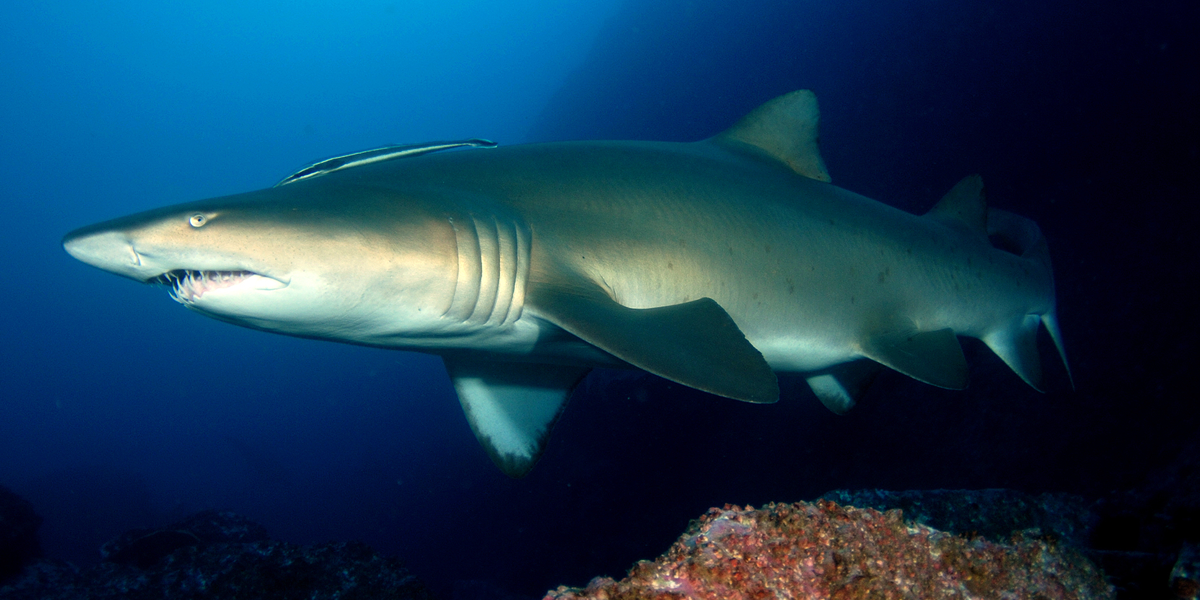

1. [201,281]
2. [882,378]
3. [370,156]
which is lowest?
[882,378]

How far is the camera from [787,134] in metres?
3.63

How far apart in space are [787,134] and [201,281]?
3.54 metres

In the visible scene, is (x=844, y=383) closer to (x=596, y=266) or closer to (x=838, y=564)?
(x=596, y=266)

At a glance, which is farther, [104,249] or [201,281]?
[201,281]

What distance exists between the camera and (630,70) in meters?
31.8

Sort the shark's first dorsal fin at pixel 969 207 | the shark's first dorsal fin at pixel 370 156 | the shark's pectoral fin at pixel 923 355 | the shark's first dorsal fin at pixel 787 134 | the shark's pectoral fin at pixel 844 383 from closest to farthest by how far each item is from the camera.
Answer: the shark's first dorsal fin at pixel 370 156 → the shark's pectoral fin at pixel 923 355 → the shark's first dorsal fin at pixel 787 134 → the shark's pectoral fin at pixel 844 383 → the shark's first dorsal fin at pixel 969 207

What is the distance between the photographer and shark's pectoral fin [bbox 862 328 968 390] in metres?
3.08

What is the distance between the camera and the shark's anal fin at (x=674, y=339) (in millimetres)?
1726

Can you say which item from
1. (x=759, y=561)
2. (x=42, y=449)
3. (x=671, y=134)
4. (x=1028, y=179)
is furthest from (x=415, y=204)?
(x=42, y=449)

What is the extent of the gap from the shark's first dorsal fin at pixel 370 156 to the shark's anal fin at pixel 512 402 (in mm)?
1356

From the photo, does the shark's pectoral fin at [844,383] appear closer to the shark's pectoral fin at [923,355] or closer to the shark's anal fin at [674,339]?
the shark's pectoral fin at [923,355]

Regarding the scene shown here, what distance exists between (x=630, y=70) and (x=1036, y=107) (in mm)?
26302

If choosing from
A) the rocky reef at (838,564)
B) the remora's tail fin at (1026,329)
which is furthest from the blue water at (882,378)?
the rocky reef at (838,564)

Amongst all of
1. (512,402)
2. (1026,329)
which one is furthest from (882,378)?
(512,402)
